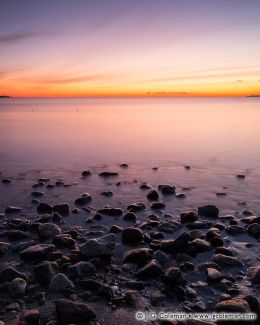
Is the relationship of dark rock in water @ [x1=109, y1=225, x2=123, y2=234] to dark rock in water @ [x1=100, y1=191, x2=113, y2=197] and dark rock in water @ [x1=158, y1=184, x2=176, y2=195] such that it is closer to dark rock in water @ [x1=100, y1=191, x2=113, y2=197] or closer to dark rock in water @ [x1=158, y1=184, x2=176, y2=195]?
dark rock in water @ [x1=100, y1=191, x2=113, y2=197]

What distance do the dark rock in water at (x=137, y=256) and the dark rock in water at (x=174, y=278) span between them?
2.81 ft

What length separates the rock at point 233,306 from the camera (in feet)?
18.6

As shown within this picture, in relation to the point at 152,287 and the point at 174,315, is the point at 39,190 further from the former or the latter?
the point at 174,315

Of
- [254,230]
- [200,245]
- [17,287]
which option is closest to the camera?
[17,287]

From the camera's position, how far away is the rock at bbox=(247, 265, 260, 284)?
6.91m

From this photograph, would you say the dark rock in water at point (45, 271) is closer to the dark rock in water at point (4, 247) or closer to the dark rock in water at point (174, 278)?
the dark rock in water at point (4, 247)

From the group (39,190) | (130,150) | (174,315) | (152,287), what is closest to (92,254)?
(152,287)

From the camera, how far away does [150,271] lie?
704 cm

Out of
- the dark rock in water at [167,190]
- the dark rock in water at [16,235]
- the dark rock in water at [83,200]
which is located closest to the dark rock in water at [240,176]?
the dark rock in water at [167,190]

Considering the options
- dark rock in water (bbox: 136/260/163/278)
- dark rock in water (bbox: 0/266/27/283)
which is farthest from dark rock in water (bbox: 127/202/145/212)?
dark rock in water (bbox: 0/266/27/283)

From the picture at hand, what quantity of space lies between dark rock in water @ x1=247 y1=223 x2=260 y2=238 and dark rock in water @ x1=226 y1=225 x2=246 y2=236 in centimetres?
17

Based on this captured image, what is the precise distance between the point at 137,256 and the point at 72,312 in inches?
93.5

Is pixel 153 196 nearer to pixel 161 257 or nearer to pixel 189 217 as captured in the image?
pixel 189 217

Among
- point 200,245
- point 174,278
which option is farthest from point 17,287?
point 200,245
